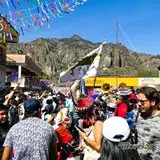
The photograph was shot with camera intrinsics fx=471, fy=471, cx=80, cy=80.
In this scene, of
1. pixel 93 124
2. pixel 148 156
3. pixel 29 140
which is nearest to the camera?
pixel 148 156

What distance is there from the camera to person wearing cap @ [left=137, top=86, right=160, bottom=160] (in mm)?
4555

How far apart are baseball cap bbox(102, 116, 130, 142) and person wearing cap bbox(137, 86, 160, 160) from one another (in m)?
1.03

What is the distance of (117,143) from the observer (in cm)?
348

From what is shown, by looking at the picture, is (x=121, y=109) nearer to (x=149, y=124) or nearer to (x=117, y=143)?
(x=149, y=124)

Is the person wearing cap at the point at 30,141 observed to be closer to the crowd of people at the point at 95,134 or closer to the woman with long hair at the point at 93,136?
the crowd of people at the point at 95,134

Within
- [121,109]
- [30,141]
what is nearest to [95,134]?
[30,141]

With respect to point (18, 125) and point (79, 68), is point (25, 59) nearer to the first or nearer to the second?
point (79, 68)

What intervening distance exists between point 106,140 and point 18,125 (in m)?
1.89

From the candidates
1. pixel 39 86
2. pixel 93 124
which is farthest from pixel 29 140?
pixel 39 86

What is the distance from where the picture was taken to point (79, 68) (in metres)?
10.9

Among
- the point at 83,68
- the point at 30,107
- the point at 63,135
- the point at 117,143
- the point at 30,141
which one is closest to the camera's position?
the point at 117,143

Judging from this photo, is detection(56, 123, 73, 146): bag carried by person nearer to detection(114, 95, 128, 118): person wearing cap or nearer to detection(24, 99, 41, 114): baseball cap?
detection(24, 99, 41, 114): baseball cap

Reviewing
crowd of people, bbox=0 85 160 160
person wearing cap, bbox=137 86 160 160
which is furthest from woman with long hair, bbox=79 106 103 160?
person wearing cap, bbox=137 86 160 160

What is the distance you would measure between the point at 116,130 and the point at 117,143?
10 centimetres
